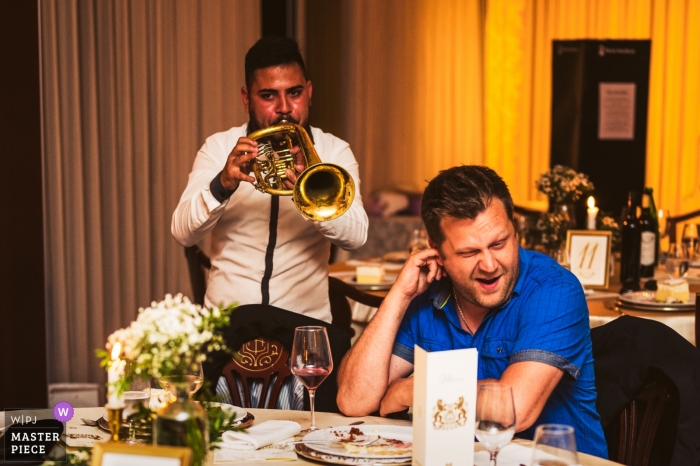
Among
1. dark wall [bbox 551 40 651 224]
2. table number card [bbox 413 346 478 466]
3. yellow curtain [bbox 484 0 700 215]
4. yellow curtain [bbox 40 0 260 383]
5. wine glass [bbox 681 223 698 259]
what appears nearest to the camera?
table number card [bbox 413 346 478 466]

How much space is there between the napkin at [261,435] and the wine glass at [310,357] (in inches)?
2.4

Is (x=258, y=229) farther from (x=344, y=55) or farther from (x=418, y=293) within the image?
(x=344, y=55)

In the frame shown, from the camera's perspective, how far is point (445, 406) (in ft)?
4.50

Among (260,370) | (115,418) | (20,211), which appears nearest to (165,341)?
(115,418)

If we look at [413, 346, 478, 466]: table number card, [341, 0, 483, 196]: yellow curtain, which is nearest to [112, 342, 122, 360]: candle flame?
[413, 346, 478, 466]: table number card

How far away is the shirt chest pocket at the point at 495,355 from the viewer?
77.2 inches

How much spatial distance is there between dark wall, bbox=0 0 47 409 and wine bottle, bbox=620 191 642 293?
2.69 meters

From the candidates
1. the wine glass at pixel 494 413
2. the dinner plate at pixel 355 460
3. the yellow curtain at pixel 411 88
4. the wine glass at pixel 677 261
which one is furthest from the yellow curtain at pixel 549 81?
the wine glass at pixel 494 413

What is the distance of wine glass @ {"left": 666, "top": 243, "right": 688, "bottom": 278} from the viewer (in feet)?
11.2

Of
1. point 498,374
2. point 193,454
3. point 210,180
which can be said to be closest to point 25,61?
point 210,180

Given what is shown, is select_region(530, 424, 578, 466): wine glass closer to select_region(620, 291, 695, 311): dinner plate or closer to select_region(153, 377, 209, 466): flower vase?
select_region(153, 377, 209, 466): flower vase

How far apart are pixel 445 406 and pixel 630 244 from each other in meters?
2.47

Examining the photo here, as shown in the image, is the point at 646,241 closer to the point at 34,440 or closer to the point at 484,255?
the point at 484,255

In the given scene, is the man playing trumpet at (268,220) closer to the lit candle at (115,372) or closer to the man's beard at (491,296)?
the man's beard at (491,296)
